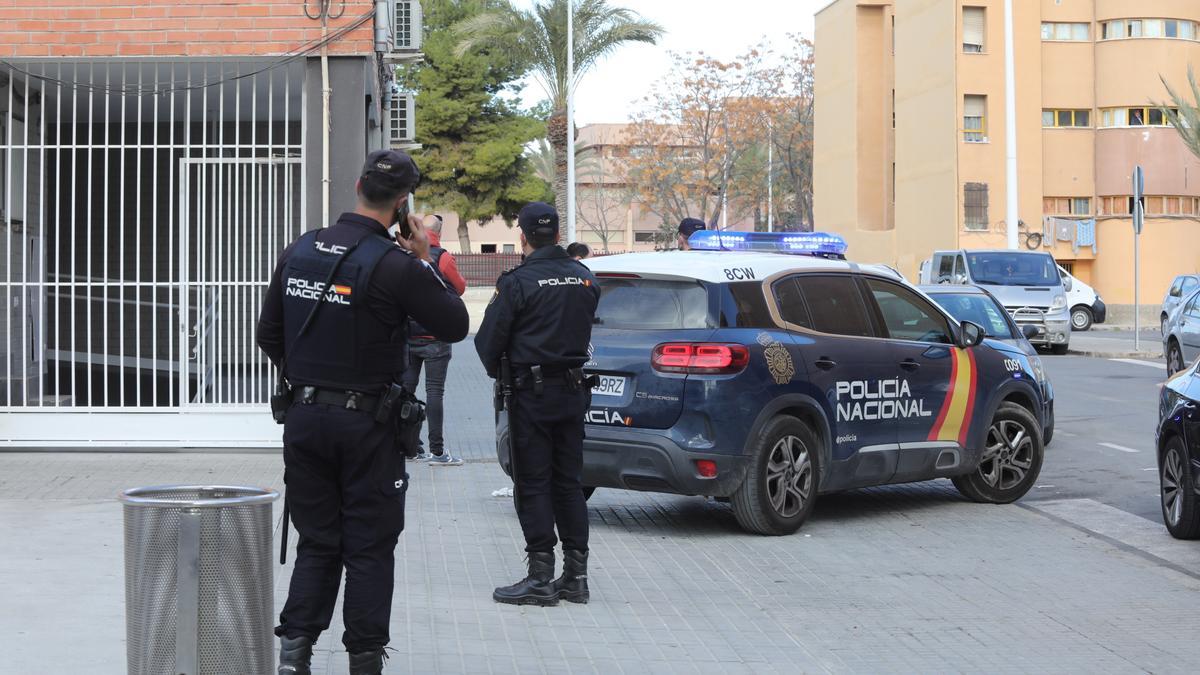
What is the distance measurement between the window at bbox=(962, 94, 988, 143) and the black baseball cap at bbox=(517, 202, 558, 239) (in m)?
41.1

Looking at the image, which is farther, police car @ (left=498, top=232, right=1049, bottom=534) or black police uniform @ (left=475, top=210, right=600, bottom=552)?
police car @ (left=498, top=232, right=1049, bottom=534)

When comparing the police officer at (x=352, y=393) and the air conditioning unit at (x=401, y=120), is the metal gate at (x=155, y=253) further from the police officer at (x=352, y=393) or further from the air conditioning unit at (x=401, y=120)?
the air conditioning unit at (x=401, y=120)

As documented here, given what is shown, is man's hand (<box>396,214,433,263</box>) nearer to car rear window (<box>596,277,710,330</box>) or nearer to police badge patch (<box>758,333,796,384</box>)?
car rear window (<box>596,277,710,330</box>)

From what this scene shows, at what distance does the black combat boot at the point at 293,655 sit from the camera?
5293 millimetres

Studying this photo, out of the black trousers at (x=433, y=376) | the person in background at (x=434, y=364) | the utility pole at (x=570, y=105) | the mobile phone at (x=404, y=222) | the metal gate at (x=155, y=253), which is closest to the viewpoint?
the mobile phone at (x=404, y=222)

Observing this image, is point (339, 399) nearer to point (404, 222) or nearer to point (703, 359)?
point (404, 222)

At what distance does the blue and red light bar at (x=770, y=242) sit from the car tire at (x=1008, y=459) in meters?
2.20

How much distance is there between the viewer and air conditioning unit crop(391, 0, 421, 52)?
19.3 metres

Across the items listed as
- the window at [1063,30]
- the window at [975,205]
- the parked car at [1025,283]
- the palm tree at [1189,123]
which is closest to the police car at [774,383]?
the parked car at [1025,283]

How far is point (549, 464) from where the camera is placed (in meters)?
7.15

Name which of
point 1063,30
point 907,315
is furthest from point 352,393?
point 1063,30

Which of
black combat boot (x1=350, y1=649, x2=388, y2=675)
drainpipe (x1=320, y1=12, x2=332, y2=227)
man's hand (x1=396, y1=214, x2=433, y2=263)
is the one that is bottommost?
black combat boot (x1=350, y1=649, x2=388, y2=675)

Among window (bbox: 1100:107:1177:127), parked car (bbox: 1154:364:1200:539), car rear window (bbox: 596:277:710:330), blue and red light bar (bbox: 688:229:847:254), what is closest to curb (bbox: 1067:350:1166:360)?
blue and red light bar (bbox: 688:229:847:254)

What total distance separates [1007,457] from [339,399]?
22.1ft
